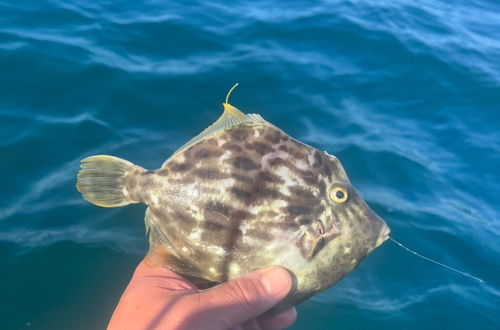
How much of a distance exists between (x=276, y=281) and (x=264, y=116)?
13.8 feet

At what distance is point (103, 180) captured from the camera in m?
3.18

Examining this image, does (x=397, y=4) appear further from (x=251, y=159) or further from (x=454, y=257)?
(x=251, y=159)

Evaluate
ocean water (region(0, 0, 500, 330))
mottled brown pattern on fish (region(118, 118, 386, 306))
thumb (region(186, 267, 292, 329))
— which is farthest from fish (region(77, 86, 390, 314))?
ocean water (region(0, 0, 500, 330))

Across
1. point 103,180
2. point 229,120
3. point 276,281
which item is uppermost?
point 229,120

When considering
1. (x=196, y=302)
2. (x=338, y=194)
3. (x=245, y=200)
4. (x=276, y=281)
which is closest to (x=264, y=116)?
(x=338, y=194)

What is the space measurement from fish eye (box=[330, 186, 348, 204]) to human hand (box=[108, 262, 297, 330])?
704 millimetres

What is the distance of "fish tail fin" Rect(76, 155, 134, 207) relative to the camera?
3143 millimetres

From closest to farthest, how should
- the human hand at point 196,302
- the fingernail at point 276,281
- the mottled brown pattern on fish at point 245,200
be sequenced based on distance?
the human hand at point 196,302
the fingernail at point 276,281
the mottled brown pattern on fish at point 245,200

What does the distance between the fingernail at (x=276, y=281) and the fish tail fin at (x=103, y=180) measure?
1388mm

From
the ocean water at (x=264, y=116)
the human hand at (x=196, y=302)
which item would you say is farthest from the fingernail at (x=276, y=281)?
the ocean water at (x=264, y=116)

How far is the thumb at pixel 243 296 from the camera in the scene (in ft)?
8.63

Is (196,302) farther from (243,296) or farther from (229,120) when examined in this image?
(229,120)

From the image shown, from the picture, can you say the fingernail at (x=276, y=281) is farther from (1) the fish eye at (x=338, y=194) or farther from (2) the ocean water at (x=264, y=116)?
(2) the ocean water at (x=264, y=116)

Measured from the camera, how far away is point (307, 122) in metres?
6.84
